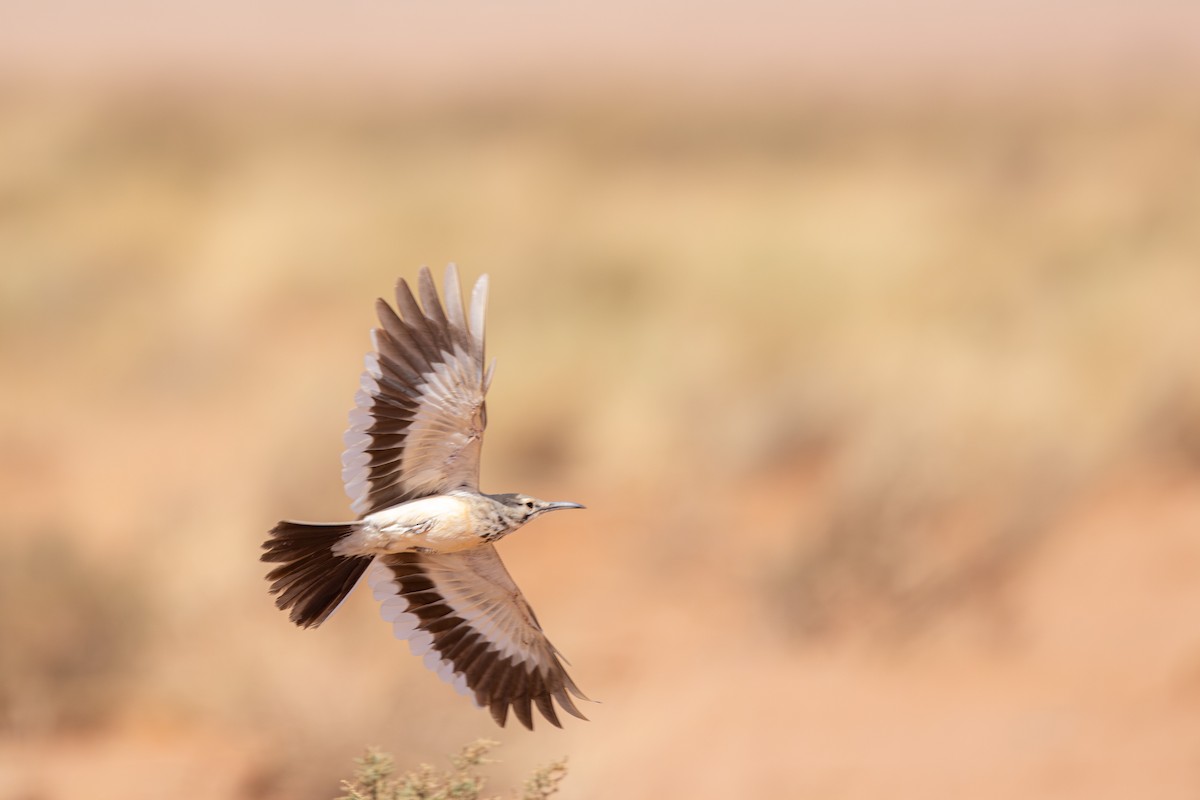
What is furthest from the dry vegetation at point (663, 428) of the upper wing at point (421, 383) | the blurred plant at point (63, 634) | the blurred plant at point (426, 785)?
the upper wing at point (421, 383)

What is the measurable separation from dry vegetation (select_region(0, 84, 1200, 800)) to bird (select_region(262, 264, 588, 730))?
1.57 m

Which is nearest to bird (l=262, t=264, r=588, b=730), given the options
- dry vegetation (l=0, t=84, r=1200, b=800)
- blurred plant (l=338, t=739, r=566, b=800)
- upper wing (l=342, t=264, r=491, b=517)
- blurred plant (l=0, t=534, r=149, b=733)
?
upper wing (l=342, t=264, r=491, b=517)

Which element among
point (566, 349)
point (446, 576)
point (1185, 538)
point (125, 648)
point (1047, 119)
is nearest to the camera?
point (446, 576)

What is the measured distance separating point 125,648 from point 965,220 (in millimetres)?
9178

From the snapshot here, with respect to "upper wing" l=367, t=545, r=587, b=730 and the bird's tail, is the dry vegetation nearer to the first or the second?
"upper wing" l=367, t=545, r=587, b=730

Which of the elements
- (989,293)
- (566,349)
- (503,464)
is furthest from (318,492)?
(989,293)

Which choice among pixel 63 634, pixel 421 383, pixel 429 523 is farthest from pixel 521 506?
pixel 63 634

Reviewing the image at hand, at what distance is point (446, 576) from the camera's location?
16.0ft

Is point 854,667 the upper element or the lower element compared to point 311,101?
lower

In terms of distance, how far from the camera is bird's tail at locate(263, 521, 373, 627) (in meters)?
4.55

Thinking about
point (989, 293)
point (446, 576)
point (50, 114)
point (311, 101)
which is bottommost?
point (446, 576)

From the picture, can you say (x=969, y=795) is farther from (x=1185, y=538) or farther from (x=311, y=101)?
(x=311, y=101)

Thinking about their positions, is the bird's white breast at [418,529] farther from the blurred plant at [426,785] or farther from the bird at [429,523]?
the blurred plant at [426,785]

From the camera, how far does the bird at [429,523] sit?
450 centimetres
